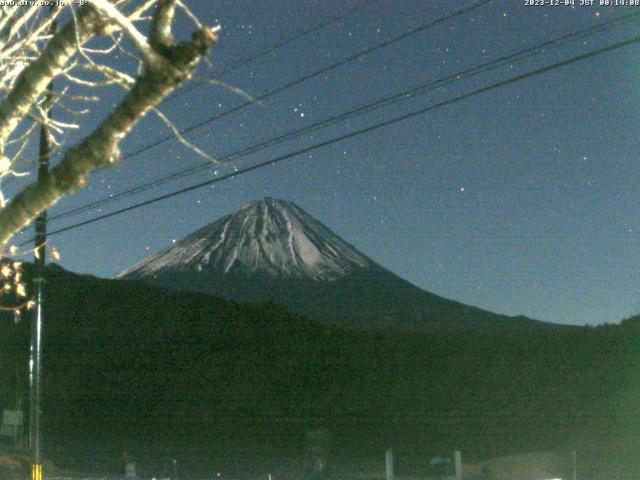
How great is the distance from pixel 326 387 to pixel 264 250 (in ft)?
313

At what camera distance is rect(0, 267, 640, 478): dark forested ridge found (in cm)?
3728

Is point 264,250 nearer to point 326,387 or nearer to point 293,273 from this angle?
point 293,273

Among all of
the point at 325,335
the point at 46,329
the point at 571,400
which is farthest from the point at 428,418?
the point at 46,329

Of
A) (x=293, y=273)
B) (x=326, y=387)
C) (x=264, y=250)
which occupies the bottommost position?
(x=326, y=387)

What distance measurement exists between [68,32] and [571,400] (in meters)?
36.9

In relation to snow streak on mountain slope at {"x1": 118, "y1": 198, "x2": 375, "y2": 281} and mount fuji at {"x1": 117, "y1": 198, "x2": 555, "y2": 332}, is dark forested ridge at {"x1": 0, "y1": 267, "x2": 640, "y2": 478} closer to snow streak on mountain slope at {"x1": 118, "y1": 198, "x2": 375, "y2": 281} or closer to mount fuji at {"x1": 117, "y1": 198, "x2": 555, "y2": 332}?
mount fuji at {"x1": 117, "y1": 198, "x2": 555, "y2": 332}

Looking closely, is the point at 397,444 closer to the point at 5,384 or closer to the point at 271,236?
the point at 5,384

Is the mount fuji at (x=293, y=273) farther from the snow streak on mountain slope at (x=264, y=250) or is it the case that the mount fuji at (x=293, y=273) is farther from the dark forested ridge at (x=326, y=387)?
the dark forested ridge at (x=326, y=387)

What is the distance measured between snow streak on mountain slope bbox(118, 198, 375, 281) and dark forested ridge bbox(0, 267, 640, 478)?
2789 inches

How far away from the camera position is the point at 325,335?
55.5 metres

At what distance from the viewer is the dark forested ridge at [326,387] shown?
122ft

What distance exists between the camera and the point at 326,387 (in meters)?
45.9

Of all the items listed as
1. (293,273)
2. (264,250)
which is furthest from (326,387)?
(264,250)

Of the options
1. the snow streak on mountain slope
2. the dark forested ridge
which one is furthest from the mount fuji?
the dark forested ridge
